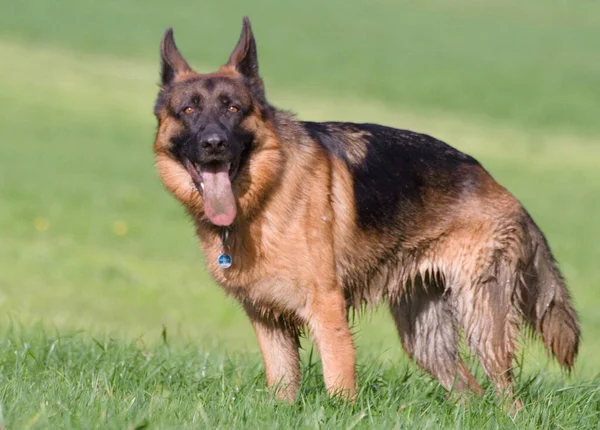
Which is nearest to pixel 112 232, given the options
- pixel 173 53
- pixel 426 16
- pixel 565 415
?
pixel 173 53

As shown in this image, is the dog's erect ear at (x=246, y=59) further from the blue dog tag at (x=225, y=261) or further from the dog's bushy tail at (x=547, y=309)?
the dog's bushy tail at (x=547, y=309)

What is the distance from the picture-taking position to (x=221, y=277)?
19.9 ft

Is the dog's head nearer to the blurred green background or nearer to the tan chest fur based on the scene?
the tan chest fur

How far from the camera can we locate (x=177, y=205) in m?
18.2

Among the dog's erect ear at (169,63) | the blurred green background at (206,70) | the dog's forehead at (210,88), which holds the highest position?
the dog's erect ear at (169,63)

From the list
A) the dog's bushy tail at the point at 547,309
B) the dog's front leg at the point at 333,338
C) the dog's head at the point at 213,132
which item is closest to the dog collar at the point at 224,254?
the dog's head at the point at 213,132

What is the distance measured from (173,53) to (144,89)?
2246cm

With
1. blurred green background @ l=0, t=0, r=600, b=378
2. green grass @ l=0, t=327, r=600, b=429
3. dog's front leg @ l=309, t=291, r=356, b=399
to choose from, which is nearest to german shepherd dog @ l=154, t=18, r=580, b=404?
dog's front leg @ l=309, t=291, r=356, b=399

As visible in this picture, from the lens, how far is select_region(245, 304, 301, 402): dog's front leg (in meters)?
6.12

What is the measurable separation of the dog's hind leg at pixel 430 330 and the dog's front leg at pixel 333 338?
0.97 metres

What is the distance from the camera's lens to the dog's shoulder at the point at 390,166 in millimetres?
6359

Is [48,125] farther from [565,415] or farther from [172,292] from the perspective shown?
[565,415]

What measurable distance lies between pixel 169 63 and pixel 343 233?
141 cm

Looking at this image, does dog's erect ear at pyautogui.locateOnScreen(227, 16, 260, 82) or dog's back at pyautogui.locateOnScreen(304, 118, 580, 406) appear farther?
dog's back at pyautogui.locateOnScreen(304, 118, 580, 406)
